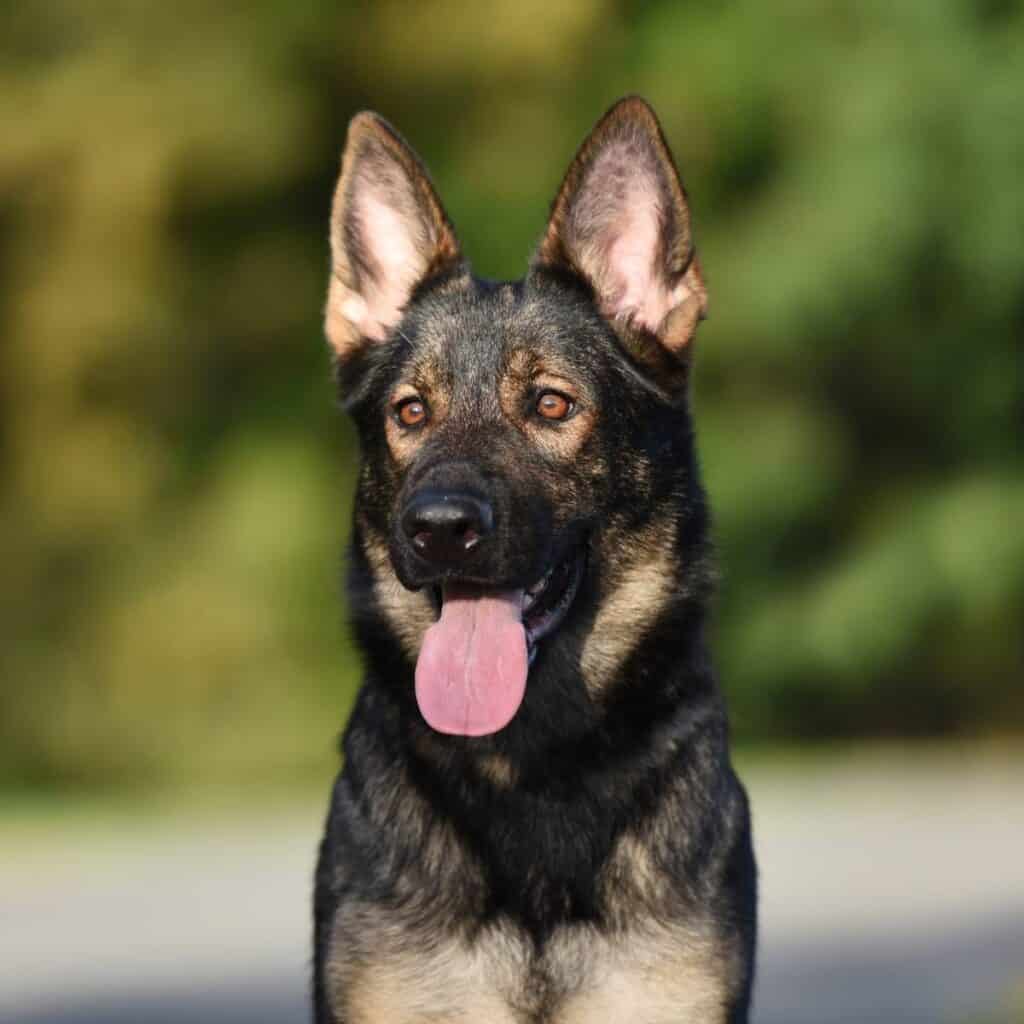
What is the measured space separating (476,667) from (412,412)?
0.75 meters

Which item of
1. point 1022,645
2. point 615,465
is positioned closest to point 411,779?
point 615,465

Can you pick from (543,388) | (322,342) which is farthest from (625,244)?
(322,342)

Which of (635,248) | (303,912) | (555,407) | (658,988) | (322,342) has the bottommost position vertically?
(658,988)

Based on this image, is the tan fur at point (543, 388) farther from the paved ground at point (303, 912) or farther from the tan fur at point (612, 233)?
the paved ground at point (303, 912)

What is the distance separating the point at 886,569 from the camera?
1791 centimetres

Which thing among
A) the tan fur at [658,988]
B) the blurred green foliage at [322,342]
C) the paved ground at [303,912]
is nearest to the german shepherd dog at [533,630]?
the tan fur at [658,988]

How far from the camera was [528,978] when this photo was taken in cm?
464

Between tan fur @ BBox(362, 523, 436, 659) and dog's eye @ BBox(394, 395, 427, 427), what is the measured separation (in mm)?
285

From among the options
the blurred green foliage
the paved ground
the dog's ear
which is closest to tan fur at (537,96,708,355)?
the dog's ear

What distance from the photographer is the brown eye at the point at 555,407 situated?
517 centimetres

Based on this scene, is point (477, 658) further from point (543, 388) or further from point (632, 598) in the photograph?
point (543, 388)

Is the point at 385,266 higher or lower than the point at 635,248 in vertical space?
higher

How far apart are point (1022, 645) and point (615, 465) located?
1528 cm

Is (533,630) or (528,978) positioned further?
(533,630)
